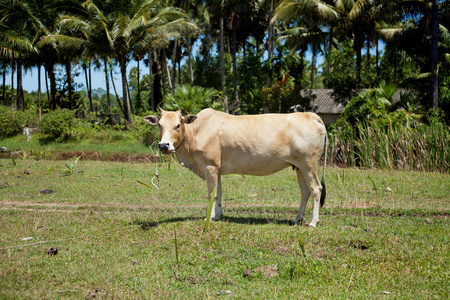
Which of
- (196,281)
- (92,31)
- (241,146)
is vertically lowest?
(196,281)

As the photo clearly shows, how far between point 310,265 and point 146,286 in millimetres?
1969

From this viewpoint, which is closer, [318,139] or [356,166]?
[318,139]

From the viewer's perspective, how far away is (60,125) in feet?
82.2

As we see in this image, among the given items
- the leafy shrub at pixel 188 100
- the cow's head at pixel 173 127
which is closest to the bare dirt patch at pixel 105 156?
the leafy shrub at pixel 188 100

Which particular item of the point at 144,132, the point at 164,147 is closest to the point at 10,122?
the point at 144,132

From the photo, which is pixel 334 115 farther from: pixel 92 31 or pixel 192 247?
pixel 192 247

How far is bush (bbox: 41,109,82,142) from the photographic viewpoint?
25.0m

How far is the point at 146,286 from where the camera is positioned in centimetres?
446

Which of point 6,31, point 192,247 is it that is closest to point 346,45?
point 6,31

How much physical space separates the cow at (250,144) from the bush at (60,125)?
65.5 feet

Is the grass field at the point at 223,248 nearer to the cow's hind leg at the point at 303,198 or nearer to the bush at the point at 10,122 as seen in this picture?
the cow's hind leg at the point at 303,198

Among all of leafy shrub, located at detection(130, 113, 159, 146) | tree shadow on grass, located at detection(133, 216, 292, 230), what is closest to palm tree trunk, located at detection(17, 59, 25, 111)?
leafy shrub, located at detection(130, 113, 159, 146)

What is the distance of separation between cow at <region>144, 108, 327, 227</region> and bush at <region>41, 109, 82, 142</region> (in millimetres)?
19951

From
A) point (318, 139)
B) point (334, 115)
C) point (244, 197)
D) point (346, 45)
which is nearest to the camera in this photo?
point (318, 139)
